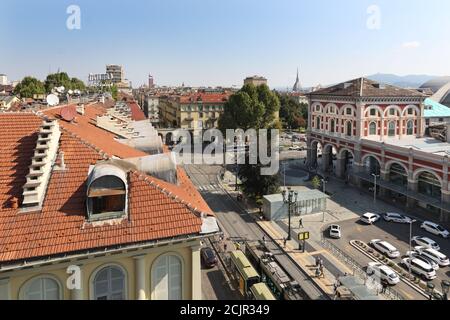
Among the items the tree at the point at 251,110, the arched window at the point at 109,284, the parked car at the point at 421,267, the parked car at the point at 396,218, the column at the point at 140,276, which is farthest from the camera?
the tree at the point at 251,110

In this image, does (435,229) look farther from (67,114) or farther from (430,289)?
(67,114)

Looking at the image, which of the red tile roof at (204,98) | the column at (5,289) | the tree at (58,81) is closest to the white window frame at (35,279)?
the column at (5,289)

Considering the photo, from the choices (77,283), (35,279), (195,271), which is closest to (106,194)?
(77,283)

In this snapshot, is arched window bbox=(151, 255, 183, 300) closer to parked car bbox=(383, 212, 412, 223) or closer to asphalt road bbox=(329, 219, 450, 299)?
asphalt road bbox=(329, 219, 450, 299)

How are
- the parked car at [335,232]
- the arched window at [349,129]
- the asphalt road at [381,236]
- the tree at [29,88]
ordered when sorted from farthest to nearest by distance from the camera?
the tree at [29,88]
the arched window at [349,129]
the parked car at [335,232]
the asphalt road at [381,236]

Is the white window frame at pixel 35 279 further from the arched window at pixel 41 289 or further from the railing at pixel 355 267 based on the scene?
the railing at pixel 355 267

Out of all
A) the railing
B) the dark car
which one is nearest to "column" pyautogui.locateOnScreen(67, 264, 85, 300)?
→ the dark car
